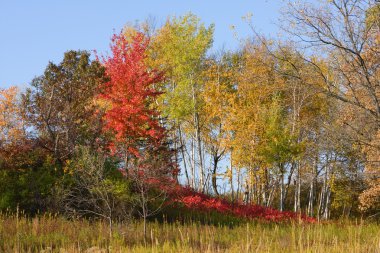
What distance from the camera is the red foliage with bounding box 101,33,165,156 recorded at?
19781 mm

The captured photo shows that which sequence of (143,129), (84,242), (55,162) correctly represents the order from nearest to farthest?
(84,242) → (55,162) → (143,129)

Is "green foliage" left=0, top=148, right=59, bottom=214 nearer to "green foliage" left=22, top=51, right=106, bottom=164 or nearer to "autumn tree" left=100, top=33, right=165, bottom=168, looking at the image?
"green foliage" left=22, top=51, right=106, bottom=164

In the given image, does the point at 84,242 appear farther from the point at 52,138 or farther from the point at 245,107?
the point at 245,107

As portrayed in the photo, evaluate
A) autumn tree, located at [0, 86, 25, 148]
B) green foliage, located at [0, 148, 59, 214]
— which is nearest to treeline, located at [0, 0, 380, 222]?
green foliage, located at [0, 148, 59, 214]

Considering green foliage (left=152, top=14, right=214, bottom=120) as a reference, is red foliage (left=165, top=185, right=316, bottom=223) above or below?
below

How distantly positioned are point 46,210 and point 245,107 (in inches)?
414

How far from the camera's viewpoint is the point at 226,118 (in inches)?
925

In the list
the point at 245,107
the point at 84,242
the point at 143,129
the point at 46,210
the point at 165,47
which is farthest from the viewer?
the point at 165,47

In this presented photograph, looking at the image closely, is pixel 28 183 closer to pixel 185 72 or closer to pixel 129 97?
pixel 129 97

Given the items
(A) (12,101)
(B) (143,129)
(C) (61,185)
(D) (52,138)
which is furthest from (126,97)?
(A) (12,101)

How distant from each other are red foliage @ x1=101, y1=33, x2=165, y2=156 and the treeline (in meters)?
0.05

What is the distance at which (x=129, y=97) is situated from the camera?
66.9 ft

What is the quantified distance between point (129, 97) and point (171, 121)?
8430 mm

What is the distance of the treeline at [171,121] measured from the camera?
1466 cm
